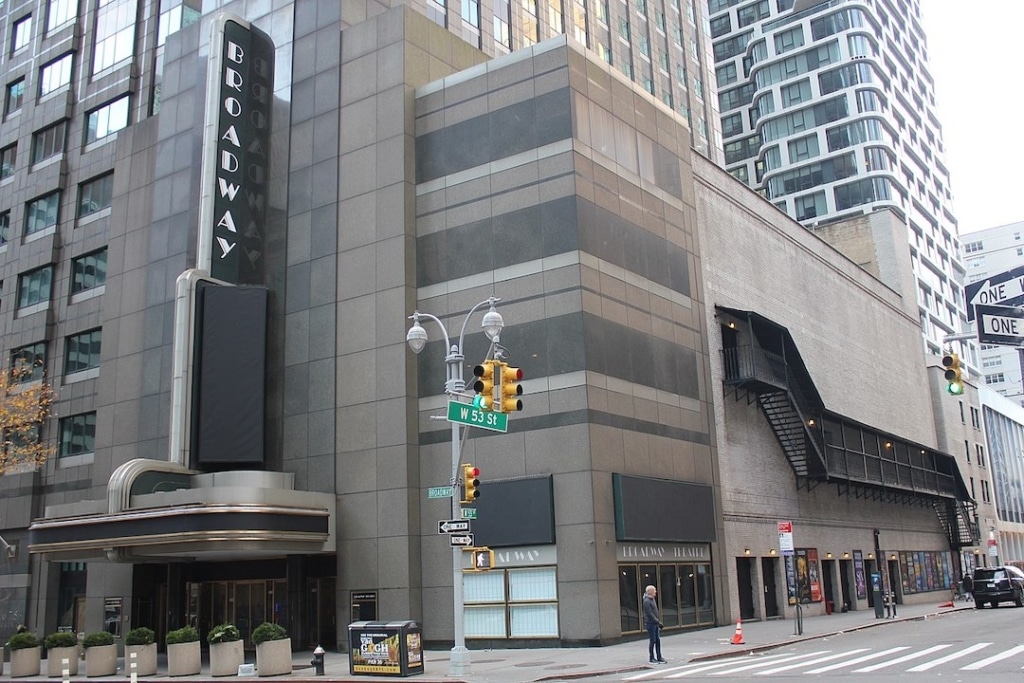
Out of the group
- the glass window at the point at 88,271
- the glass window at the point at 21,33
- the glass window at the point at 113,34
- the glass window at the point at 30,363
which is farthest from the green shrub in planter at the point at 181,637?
the glass window at the point at 21,33

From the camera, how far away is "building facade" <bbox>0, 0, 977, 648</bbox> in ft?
107

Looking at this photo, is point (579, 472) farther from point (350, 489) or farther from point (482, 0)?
point (482, 0)

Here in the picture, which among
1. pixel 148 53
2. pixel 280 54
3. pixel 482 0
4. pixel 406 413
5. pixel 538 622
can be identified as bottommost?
pixel 538 622

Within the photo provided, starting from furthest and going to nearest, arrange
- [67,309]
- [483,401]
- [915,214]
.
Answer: [915,214] → [67,309] → [483,401]

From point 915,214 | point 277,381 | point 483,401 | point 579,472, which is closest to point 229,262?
point 277,381

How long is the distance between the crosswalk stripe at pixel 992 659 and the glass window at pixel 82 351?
4092 centimetres

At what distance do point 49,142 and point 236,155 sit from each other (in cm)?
2239

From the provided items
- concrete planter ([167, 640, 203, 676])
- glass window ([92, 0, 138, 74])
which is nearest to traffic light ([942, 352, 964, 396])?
concrete planter ([167, 640, 203, 676])

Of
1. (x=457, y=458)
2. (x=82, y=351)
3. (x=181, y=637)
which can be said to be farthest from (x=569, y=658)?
(x=82, y=351)

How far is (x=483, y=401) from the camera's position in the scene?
2258cm

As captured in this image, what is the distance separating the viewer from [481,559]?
2377cm

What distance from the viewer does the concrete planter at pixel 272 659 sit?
26.2m

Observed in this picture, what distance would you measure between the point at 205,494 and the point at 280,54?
19.4m

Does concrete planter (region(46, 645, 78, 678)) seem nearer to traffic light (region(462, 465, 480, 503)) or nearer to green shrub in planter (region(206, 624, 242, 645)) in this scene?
green shrub in planter (region(206, 624, 242, 645))
